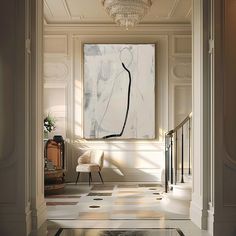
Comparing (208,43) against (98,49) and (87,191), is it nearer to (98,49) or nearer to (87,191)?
(87,191)

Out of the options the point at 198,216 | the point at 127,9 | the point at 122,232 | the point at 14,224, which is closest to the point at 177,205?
the point at 198,216

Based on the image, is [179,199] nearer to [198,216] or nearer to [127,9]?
[198,216]

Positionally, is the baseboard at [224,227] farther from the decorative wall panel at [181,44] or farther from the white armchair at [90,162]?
the decorative wall panel at [181,44]

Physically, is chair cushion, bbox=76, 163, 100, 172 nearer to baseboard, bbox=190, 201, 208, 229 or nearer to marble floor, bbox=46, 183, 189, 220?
marble floor, bbox=46, 183, 189, 220

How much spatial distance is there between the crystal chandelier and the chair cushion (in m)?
3.50

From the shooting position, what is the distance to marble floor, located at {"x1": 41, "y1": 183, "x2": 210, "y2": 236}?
229 inches

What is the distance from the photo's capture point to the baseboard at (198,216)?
560 centimetres

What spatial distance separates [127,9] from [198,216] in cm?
403

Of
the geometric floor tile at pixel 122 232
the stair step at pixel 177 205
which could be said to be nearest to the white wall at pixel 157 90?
the stair step at pixel 177 205

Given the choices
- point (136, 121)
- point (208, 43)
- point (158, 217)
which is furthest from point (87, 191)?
point (208, 43)

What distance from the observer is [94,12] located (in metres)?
10.2

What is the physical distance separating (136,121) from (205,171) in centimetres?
559

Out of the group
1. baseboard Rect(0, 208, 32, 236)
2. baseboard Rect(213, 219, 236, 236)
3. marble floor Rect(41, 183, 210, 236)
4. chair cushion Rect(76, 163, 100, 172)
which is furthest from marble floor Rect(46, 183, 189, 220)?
baseboard Rect(213, 219, 236, 236)

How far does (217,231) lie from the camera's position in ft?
17.2
